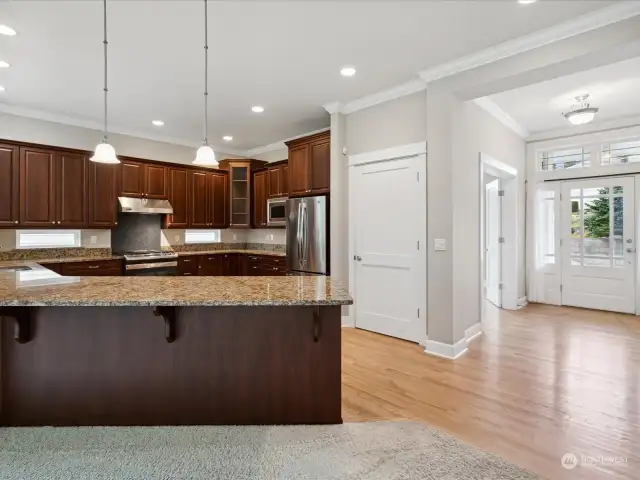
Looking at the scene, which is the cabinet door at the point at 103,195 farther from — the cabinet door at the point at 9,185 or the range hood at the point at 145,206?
the cabinet door at the point at 9,185

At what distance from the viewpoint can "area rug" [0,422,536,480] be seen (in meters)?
1.82

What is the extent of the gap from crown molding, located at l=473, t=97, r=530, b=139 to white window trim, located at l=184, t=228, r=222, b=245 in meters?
4.95

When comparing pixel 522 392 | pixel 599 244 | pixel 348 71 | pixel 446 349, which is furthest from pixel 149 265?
pixel 599 244

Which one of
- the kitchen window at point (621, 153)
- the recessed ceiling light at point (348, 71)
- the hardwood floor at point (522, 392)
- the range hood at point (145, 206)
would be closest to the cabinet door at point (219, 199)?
the range hood at point (145, 206)

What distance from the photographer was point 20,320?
6.75 ft

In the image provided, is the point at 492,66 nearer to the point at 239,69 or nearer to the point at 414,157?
the point at 414,157

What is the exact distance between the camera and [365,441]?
2.14 m

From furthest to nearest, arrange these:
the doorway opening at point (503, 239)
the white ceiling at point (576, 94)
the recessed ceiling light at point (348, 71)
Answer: the doorway opening at point (503, 239) < the white ceiling at point (576, 94) < the recessed ceiling light at point (348, 71)

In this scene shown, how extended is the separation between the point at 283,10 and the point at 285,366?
2471 millimetres

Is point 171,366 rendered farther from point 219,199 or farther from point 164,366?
point 219,199

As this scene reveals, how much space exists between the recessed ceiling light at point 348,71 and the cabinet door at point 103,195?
12.1ft

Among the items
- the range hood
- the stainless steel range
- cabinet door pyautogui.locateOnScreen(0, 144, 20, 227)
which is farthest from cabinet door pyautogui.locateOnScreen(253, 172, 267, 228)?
cabinet door pyautogui.locateOnScreen(0, 144, 20, 227)

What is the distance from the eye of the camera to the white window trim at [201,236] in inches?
262

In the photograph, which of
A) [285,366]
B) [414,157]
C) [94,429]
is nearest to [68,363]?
[94,429]
